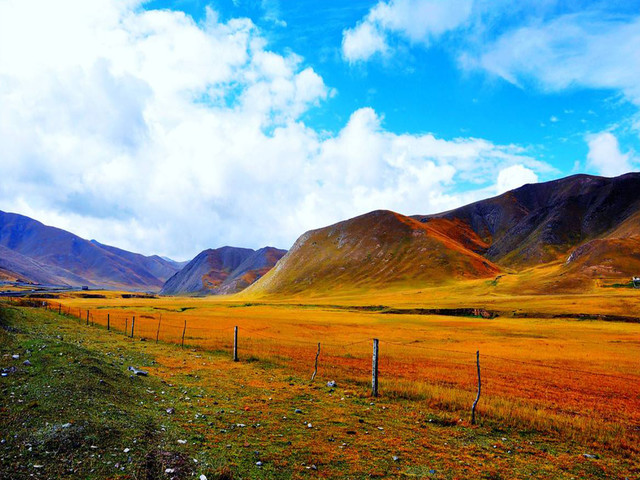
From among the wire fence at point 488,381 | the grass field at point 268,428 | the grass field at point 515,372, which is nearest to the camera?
the grass field at point 268,428

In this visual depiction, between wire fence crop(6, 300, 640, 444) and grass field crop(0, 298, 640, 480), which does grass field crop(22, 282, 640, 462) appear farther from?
grass field crop(0, 298, 640, 480)

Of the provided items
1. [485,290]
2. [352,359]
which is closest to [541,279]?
[485,290]

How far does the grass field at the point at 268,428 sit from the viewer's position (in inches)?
336

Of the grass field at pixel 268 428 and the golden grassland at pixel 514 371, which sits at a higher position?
the grass field at pixel 268 428

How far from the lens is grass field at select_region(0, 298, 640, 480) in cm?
855

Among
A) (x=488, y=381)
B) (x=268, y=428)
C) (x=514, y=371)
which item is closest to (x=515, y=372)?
(x=514, y=371)

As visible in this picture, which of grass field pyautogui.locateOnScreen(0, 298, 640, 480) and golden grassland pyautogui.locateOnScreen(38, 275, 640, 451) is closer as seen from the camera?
grass field pyautogui.locateOnScreen(0, 298, 640, 480)

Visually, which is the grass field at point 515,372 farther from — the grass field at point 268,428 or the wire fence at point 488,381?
the grass field at point 268,428

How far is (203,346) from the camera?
30.6 m

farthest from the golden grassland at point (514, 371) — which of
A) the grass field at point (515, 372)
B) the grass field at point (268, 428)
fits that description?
the grass field at point (268, 428)

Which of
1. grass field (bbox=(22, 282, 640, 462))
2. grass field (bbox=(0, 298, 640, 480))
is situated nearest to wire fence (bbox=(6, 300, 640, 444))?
grass field (bbox=(22, 282, 640, 462))

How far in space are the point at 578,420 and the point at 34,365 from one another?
2256 centimetres

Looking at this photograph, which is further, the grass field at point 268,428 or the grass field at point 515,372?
the grass field at point 515,372

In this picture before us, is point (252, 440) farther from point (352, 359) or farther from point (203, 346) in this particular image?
point (203, 346)
